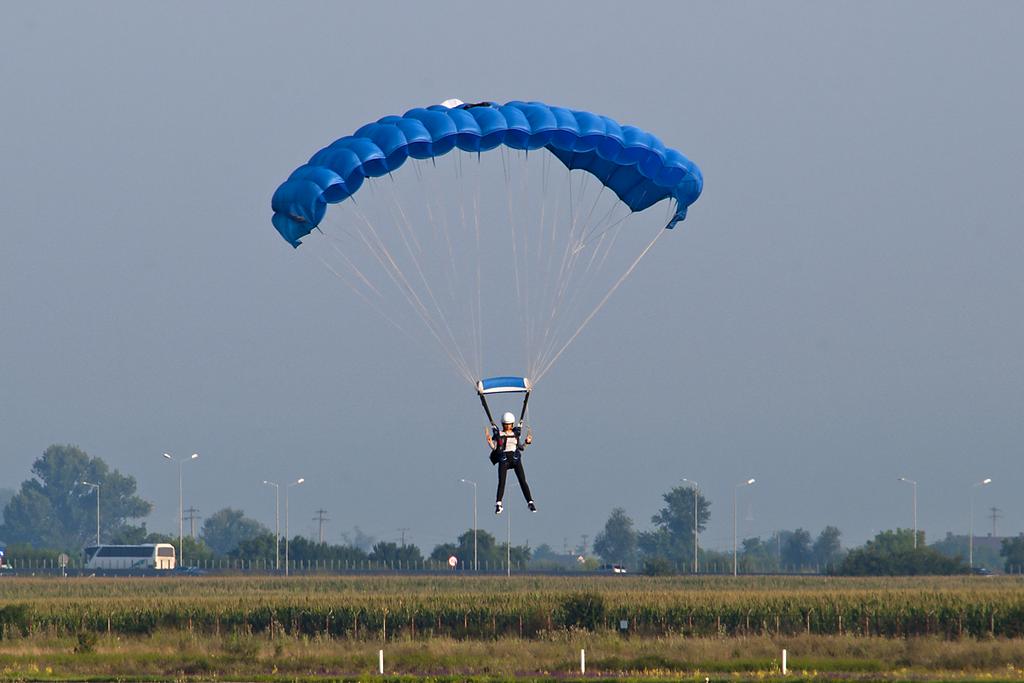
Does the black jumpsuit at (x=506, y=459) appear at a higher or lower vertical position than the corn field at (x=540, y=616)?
higher

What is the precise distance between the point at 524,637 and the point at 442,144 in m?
26.6

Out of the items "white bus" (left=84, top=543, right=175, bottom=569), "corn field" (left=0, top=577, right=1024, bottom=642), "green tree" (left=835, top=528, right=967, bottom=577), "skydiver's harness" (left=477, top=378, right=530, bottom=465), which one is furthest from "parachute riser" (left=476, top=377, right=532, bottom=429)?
"white bus" (left=84, top=543, right=175, bottom=569)

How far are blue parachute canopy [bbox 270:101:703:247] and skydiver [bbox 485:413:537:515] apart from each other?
18.5 ft

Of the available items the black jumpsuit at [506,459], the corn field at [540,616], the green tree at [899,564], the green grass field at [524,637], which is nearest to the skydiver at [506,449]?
the black jumpsuit at [506,459]

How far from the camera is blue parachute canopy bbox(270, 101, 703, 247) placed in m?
32.1

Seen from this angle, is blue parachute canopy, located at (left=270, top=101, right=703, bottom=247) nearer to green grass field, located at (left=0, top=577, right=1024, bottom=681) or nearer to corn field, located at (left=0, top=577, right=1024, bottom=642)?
green grass field, located at (left=0, top=577, right=1024, bottom=681)

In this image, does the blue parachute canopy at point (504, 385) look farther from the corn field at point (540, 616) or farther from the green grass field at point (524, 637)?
the corn field at point (540, 616)

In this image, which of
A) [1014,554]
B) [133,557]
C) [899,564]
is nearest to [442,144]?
[899,564]

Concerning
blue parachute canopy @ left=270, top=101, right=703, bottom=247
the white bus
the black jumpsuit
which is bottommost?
the white bus

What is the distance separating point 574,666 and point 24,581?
7280 centimetres

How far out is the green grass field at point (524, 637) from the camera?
43.1 meters

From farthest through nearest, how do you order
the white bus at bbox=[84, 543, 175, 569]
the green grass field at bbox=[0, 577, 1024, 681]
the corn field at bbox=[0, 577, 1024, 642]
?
the white bus at bbox=[84, 543, 175, 569]
the corn field at bbox=[0, 577, 1024, 642]
the green grass field at bbox=[0, 577, 1024, 681]

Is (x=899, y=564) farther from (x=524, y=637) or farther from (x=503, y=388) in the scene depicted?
(x=503, y=388)

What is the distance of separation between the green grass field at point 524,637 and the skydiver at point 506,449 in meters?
8.90
